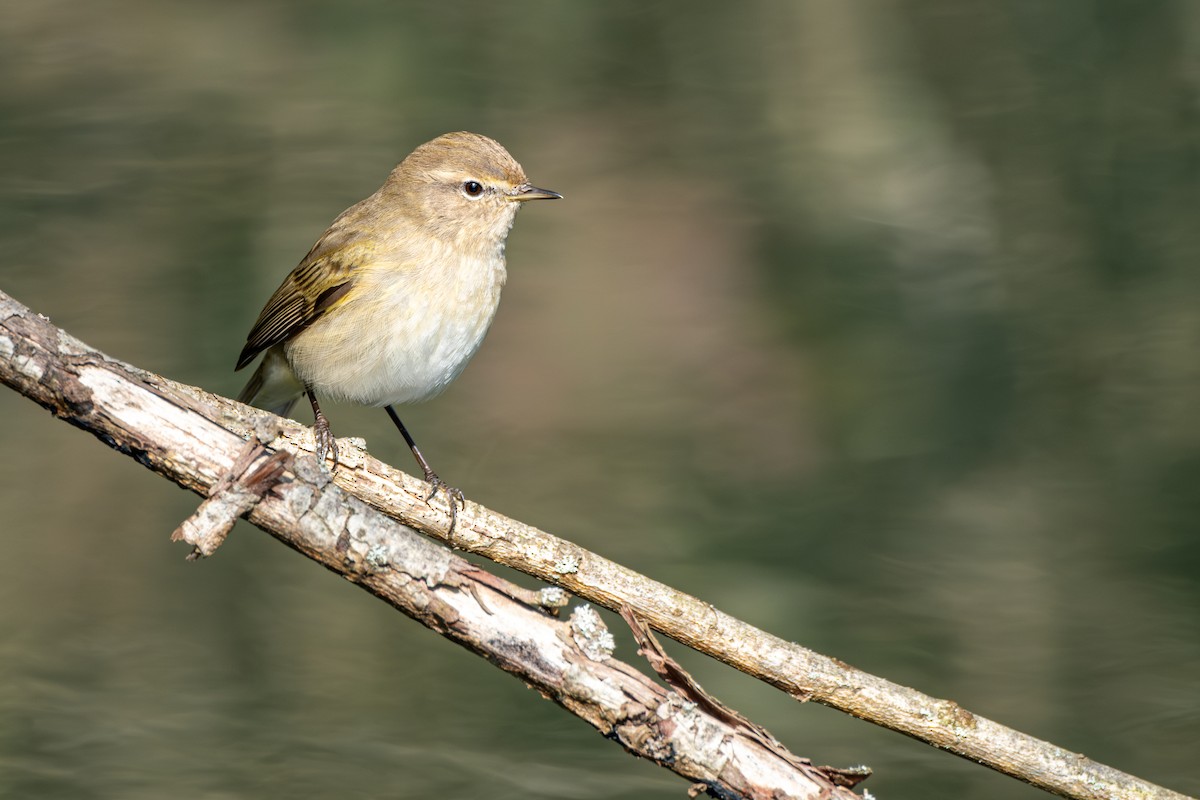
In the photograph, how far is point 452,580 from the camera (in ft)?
8.52

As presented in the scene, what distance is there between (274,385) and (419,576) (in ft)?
6.05

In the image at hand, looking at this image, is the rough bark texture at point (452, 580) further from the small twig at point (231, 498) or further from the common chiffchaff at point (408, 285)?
the common chiffchaff at point (408, 285)

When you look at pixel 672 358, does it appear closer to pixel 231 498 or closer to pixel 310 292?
pixel 310 292

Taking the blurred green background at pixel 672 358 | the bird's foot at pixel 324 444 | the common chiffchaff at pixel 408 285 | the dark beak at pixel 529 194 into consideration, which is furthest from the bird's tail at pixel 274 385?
the blurred green background at pixel 672 358

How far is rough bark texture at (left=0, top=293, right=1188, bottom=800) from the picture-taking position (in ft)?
8.46

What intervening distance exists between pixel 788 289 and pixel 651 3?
2663mm

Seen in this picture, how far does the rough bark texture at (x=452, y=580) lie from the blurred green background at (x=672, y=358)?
10.2 ft

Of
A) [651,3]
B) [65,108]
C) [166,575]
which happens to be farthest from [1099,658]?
[65,108]

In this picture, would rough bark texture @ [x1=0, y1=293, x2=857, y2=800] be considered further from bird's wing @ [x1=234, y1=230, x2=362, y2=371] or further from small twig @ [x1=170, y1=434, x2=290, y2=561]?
bird's wing @ [x1=234, y1=230, x2=362, y2=371]

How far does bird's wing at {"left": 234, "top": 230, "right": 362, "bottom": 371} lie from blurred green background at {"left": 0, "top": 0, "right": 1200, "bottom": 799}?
2629 mm

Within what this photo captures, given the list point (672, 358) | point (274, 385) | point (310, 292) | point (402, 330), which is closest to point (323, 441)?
point (402, 330)

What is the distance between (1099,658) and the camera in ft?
23.1

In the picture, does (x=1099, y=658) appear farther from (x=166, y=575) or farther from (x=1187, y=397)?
(x=166, y=575)

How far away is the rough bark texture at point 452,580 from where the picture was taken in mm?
2580
